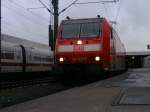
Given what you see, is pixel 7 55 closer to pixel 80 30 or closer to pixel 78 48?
pixel 80 30

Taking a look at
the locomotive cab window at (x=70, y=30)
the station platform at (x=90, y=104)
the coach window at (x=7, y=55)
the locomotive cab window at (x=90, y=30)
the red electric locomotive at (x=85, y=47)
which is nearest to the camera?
the station platform at (x=90, y=104)

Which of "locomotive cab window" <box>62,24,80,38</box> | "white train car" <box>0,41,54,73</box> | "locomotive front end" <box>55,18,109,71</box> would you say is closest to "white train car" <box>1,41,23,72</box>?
"white train car" <box>0,41,54,73</box>

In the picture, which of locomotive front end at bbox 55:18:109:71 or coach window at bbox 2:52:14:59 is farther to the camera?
coach window at bbox 2:52:14:59

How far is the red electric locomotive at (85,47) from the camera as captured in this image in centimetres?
2247

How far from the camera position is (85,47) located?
22.7m

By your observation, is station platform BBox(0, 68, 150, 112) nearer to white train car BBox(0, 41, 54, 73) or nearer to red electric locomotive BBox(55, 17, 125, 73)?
red electric locomotive BBox(55, 17, 125, 73)

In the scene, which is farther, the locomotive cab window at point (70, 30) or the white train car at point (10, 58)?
the white train car at point (10, 58)

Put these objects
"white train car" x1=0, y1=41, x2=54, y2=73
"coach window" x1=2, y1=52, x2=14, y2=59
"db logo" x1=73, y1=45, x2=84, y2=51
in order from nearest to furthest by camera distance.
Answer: "db logo" x1=73, y1=45, x2=84, y2=51, "coach window" x1=2, y1=52, x2=14, y2=59, "white train car" x1=0, y1=41, x2=54, y2=73

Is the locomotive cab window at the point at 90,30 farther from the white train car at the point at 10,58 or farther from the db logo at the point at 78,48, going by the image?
the white train car at the point at 10,58

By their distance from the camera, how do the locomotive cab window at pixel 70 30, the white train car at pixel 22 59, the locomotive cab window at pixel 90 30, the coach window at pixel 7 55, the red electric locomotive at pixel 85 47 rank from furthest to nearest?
the white train car at pixel 22 59 → the coach window at pixel 7 55 → the locomotive cab window at pixel 70 30 → the locomotive cab window at pixel 90 30 → the red electric locomotive at pixel 85 47

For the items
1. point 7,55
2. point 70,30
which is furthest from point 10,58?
point 70,30

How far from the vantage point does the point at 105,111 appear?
12.0 meters

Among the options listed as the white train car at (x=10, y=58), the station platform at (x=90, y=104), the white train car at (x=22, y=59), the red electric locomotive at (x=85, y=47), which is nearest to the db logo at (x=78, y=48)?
the red electric locomotive at (x=85, y=47)

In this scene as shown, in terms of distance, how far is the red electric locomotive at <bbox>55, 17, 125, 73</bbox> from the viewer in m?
22.5
